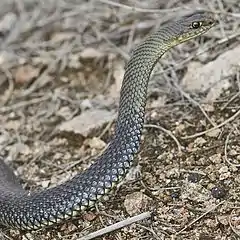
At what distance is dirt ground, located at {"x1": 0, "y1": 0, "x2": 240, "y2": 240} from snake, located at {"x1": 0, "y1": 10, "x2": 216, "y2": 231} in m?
0.17

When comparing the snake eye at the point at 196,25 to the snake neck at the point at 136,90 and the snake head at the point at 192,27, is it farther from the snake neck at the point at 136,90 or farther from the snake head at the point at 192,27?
the snake neck at the point at 136,90

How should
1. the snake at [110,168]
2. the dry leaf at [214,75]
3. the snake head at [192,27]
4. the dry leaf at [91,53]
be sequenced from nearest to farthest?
the snake at [110,168] → the snake head at [192,27] → the dry leaf at [214,75] → the dry leaf at [91,53]

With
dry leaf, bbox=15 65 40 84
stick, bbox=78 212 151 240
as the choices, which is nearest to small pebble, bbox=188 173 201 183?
stick, bbox=78 212 151 240

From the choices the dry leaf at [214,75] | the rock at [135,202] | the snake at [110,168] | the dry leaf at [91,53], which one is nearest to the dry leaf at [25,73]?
the dry leaf at [91,53]

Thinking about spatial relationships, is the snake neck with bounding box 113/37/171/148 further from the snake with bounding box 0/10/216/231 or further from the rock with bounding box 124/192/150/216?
the rock with bounding box 124/192/150/216

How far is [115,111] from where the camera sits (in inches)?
225

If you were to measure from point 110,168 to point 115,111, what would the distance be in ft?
4.50

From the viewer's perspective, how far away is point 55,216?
14.5 feet

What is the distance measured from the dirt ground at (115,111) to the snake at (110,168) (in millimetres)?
173

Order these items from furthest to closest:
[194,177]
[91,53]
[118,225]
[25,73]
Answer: [25,73]
[91,53]
[194,177]
[118,225]

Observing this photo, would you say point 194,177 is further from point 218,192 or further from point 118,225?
point 118,225

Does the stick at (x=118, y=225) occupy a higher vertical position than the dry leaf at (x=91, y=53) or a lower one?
lower

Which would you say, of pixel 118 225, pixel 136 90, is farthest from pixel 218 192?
pixel 136 90

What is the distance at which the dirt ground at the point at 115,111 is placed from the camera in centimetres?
441
